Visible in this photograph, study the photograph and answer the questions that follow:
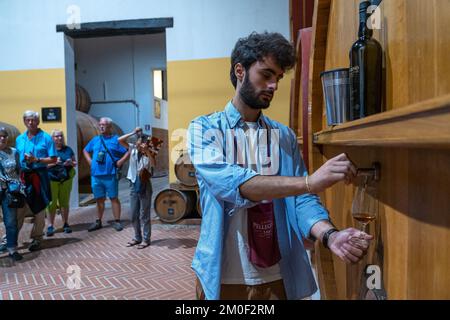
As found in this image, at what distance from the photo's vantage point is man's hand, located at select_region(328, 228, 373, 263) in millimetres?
1098

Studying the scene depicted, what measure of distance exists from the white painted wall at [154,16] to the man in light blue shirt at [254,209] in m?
6.12

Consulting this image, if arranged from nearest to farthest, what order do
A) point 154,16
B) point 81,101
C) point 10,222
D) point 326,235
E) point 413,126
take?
point 413,126
point 326,235
point 10,222
point 154,16
point 81,101

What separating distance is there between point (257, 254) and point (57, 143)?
5845 mm

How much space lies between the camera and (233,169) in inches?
50.2

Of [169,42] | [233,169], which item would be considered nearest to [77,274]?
[233,169]

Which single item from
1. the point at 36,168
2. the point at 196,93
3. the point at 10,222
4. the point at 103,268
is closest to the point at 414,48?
the point at 103,268

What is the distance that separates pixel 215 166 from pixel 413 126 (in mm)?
812

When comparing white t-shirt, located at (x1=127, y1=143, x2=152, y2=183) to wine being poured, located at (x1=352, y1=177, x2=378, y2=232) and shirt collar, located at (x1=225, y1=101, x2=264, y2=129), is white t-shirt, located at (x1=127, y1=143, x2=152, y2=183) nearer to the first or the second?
shirt collar, located at (x1=225, y1=101, x2=264, y2=129)

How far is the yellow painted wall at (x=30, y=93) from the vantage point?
820 cm

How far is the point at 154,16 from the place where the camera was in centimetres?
782

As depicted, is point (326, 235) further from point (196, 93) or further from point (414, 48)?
point (196, 93)

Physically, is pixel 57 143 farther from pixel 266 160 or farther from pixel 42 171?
pixel 266 160

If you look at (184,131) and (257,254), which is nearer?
(257,254)

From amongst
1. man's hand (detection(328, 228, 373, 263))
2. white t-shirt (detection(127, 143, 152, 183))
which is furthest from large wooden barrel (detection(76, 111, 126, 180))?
man's hand (detection(328, 228, 373, 263))
